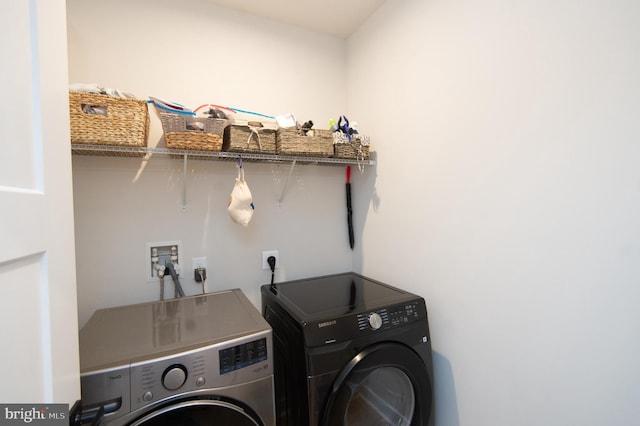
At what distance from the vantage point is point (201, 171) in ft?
4.80

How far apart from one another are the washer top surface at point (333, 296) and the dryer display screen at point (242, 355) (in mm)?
181

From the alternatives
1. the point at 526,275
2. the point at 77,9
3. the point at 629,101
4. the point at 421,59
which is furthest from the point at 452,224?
the point at 77,9

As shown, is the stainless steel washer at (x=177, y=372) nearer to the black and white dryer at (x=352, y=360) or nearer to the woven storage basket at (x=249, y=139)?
the black and white dryer at (x=352, y=360)

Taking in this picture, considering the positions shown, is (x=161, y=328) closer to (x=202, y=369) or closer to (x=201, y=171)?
(x=202, y=369)

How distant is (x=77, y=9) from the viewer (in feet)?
3.99

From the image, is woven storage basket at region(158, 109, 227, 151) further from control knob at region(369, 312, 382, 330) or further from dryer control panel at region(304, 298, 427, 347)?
control knob at region(369, 312, 382, 330)

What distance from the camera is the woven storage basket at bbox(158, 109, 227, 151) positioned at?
114 cm

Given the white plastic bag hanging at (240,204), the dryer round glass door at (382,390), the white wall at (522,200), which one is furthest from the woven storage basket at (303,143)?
the dryer round glass door at (382,390)

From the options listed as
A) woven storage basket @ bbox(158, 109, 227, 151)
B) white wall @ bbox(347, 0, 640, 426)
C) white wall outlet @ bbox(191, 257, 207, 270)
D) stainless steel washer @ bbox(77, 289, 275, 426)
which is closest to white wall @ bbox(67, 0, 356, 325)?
white wall outlet @ bbox(191, 257, 207, 270)

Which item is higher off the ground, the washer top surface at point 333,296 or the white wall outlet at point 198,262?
the white wall outlet at point 198,262

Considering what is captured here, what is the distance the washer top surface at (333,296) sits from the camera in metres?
1.16

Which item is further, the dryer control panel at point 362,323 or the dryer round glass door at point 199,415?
the dryer control panel at point 362,323

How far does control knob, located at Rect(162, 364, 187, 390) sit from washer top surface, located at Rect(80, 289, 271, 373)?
0.05m

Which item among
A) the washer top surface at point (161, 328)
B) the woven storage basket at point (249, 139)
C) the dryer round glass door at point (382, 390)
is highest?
the woven storage basket at point (249, 139)
